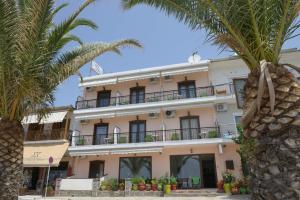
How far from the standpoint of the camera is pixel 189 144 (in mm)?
19359

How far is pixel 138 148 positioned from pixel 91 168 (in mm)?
5140

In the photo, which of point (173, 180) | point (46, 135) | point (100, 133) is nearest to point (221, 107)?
point (173, 180)

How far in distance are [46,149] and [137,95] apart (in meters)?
9.56

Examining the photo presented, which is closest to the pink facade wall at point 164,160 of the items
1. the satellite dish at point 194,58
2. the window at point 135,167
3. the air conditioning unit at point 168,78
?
the window at point 135,167

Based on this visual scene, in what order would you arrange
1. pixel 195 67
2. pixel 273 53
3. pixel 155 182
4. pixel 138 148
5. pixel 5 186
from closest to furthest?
pixel 273 53 < pixel 5 186 < pixel 155 182 < pixel 138 148 < pixel 195 67

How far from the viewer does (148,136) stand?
68.1 feet

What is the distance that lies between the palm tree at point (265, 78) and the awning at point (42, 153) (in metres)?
19.4

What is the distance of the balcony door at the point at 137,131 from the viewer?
21959mm

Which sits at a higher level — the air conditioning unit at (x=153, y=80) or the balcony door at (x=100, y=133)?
the air conditioning unit at (x=153, y=80)

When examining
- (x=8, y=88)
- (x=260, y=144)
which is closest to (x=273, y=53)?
(x=260, y=144)

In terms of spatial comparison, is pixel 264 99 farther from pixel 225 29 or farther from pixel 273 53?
pixel 225 29

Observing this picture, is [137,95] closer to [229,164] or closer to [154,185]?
[154,185]

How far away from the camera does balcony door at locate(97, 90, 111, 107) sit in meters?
24.7

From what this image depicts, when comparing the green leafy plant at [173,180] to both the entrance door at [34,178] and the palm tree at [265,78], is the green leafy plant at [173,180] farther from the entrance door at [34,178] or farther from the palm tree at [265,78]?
the palm tree at [265,78]
